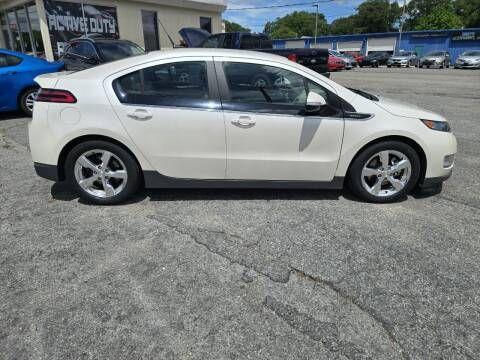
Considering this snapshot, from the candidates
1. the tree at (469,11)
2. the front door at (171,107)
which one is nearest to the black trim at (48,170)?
the front door at (171,107)

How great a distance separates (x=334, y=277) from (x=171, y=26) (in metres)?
22.1

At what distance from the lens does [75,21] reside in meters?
17.6

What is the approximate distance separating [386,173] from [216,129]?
1.84 metres

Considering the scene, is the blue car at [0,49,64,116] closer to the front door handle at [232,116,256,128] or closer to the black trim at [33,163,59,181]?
the black trim at [33,163,59,181]

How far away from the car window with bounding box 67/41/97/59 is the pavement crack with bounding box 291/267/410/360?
8.82 meters

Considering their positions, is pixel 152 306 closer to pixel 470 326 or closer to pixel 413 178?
pixel 470 326

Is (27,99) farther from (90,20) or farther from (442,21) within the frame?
(442,21)

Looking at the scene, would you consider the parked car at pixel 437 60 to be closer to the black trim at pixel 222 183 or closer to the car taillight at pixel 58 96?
the black trim at pixel 222 183

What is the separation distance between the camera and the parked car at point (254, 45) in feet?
37.2

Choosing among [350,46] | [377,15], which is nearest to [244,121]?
[350,46]

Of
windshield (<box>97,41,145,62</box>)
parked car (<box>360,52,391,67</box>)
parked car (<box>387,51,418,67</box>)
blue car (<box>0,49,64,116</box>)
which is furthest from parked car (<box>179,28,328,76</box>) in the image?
parked car (<box>387,51,418,67</box>)

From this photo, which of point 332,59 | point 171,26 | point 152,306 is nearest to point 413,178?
point 152,306

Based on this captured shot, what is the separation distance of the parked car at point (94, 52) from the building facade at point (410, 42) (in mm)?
44702

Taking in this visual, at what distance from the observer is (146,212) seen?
365 cm
